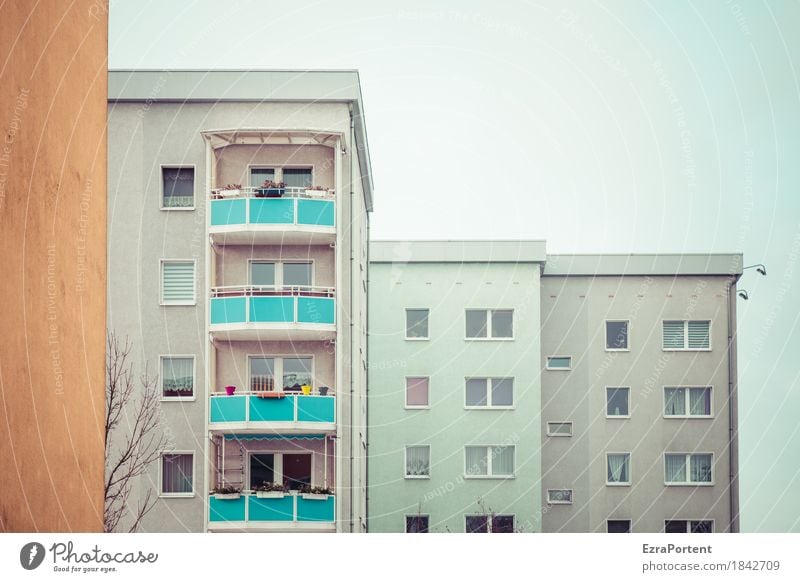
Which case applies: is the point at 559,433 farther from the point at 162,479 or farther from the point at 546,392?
the point at 162,479

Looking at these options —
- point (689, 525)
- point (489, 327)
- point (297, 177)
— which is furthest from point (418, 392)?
point (297, 177)

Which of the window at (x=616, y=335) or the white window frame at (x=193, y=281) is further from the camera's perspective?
the window at (x=616, y=335)

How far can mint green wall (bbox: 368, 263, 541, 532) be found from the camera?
15945 mm

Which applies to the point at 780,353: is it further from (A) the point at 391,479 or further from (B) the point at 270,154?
(A) the point at 391,479

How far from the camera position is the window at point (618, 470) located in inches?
632

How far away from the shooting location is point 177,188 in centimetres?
1218

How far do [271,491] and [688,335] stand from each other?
681 cm

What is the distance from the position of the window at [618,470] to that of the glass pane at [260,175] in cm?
649

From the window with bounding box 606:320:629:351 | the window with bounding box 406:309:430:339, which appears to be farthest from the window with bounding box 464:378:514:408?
the window with bounding box 606:320:629:351

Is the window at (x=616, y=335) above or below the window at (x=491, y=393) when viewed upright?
above

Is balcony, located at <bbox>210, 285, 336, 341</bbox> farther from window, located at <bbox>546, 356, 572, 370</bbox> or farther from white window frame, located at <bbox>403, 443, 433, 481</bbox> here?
window, located at <bbox>546, 356, 572, 370</bbox>

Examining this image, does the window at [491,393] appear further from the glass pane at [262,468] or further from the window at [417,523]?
the glass pane at [262,468]

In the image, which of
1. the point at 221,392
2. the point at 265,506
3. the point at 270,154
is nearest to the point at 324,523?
the point at 265,506

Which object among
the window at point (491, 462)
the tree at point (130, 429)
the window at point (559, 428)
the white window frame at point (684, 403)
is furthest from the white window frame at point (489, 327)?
the tree at point (130, 429)
